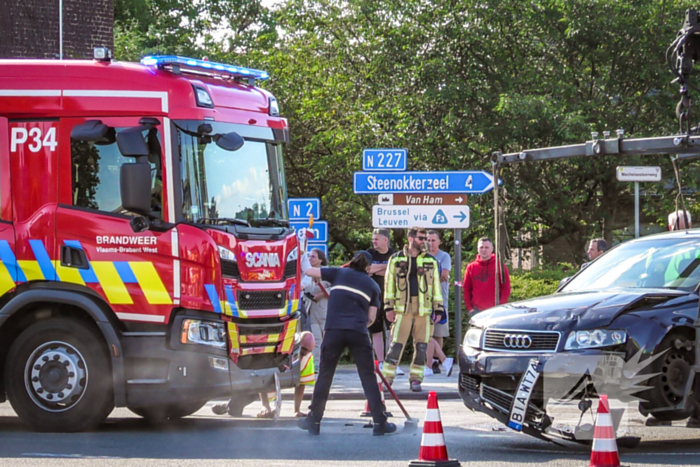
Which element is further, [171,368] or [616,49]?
[616,49]

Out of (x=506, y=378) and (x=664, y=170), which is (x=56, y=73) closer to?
(x=506, y=378)

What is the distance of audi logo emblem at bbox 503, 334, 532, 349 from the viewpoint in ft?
27.5

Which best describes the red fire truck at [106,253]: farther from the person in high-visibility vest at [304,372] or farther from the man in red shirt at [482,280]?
the man in red shirt at [482,280]

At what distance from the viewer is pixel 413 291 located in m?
13.1

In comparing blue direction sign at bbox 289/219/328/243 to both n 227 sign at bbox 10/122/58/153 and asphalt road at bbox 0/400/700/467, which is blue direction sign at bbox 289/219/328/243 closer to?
asphalt road at bbox 0/400/700/467

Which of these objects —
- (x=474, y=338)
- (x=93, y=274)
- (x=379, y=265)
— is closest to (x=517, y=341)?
(x=474, y=338)

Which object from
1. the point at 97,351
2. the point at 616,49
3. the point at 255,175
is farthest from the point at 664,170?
the point at 97,351

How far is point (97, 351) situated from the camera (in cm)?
959

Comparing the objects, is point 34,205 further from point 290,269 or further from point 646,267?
point 646,267

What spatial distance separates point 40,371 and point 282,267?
2.35 m

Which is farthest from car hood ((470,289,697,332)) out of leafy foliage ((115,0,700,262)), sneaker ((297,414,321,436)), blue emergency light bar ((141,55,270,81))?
leafy foliage ((115,0,700,262))

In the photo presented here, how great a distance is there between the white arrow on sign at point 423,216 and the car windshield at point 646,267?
17.6 feet

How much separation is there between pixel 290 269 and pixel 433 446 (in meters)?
3.46

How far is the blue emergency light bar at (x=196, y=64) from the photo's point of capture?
991 cm
